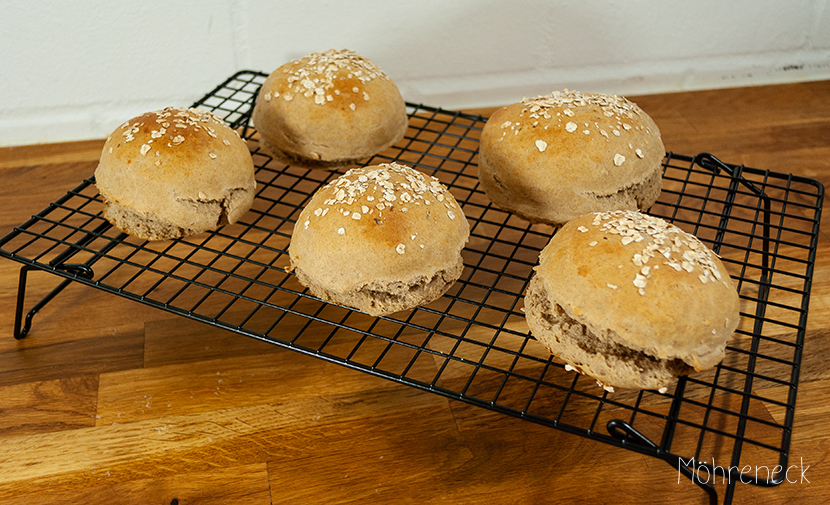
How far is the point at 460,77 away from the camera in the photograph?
10.3 ft

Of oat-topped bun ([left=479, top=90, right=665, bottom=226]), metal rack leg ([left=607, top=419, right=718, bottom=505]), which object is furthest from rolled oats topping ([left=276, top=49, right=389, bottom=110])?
metal rack leg ([left=607, top=419, right=718, bottom=505])

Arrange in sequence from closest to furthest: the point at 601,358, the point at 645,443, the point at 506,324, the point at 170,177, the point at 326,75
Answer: the point at 645,443 < the point at 601,358 < the point at 170,177 < the point at 506,324 < the point at 326,75

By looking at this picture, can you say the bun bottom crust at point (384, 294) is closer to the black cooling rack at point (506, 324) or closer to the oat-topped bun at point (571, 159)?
the black cooling rack at point (506, 324)

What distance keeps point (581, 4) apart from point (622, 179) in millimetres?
1496

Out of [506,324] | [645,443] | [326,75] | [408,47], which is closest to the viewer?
[645,443]

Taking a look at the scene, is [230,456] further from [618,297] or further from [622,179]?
[622,179]

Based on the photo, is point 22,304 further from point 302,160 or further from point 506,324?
A: point 506,324

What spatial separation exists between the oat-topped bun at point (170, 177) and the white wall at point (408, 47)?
1.12 m

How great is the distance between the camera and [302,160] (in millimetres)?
2137

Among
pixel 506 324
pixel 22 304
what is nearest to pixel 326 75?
pixel 506 324

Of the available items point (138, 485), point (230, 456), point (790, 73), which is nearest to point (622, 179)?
point (230, 456)

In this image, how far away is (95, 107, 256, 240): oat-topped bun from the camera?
1.74 m

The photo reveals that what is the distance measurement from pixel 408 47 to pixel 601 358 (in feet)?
6.49

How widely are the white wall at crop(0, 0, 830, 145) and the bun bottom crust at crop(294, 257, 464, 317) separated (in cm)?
161
